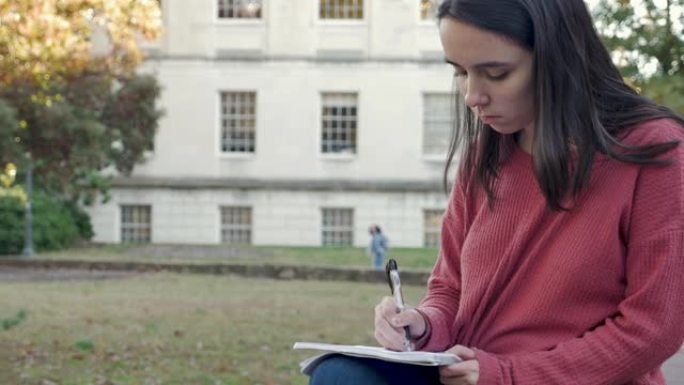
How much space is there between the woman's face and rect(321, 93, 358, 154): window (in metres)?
38.5

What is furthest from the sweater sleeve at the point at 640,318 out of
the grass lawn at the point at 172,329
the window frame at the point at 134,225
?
the window frame at the point at 134,225

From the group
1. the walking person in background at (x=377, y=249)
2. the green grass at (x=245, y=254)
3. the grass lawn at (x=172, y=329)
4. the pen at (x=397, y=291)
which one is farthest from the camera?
the green grass at (x=245, y=254)

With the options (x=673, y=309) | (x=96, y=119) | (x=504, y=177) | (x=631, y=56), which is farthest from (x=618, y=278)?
(x=96, y=119)

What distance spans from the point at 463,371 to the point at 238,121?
39.2 m

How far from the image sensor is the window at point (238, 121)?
42031 mm

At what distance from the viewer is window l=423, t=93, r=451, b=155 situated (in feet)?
137

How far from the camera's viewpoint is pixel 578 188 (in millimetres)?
3223

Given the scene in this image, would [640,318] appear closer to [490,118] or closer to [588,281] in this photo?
[588,281]

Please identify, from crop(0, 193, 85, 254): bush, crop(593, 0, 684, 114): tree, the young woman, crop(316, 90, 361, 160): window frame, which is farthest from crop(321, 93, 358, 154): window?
the young woman

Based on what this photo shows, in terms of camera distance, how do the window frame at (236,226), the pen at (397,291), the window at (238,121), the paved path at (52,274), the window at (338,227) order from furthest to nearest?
1. the window at (238,121)
2. the window frame at (236,226)
3. the window at (338,227)
4. the paved path at (52,274)
5. the pen at (397,291)

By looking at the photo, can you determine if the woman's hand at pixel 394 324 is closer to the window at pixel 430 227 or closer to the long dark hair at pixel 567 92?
the long dark hair at pixel 567 92

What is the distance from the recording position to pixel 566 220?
3277 mm

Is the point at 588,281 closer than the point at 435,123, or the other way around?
the point at 588,281

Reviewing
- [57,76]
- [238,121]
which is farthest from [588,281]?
[238,121]
